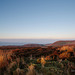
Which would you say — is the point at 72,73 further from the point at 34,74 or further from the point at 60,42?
the point at 60,42

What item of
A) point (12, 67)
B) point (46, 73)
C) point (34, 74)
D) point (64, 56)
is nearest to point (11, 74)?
point (12, 67)

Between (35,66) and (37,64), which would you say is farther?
(37,64)

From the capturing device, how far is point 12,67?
480 centimetres

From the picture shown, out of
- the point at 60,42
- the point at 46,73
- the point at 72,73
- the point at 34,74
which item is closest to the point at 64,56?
the point at 72,73

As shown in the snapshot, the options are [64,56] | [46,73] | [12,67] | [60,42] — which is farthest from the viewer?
[60,42]

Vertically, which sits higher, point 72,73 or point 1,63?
point 1,63

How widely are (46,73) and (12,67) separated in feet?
6.07

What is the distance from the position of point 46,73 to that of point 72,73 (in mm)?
1375

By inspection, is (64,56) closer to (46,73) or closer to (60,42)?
(46,73)

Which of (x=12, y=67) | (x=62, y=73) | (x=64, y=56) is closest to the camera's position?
(x=62, y=73)

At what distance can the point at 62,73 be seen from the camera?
4301mm

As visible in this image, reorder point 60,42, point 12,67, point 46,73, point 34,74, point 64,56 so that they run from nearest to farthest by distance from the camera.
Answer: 1. point 34,74
2. point 46,73
3. point 12,67
4. point 64,56
5. point 60,42

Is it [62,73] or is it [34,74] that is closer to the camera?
[34,74]

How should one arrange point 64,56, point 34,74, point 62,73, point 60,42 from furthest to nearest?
1. point 60,42
2. point 64,56
3. point 62,73
4. point 34,74
